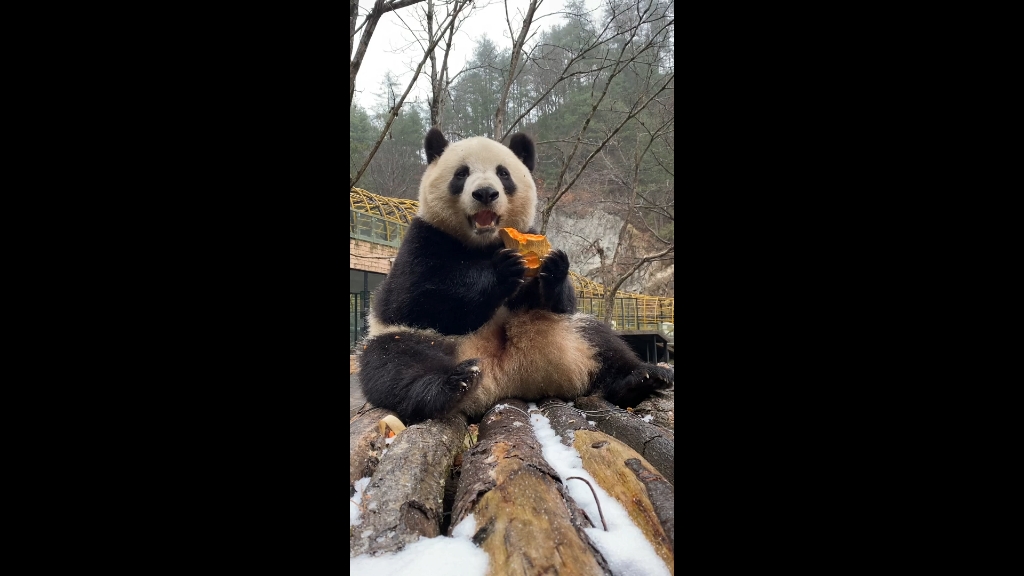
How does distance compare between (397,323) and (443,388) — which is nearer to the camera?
(443,388)

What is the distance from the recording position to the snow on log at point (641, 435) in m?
1.26

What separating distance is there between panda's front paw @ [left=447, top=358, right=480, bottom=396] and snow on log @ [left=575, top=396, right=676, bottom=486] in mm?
436

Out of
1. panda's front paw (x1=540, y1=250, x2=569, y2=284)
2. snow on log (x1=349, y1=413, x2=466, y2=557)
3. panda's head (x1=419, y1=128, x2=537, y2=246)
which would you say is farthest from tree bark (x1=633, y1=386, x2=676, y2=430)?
panda's head (x1=419, y1=128, x2=537, y2=246)

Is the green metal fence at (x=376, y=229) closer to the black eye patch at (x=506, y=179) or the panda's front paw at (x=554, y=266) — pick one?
the black eye patch at (x=506, y=179)

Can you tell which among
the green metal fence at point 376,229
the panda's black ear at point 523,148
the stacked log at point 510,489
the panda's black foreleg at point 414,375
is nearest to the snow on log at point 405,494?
the stacked log at point 510,489

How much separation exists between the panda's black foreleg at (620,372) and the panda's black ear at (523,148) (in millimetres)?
774

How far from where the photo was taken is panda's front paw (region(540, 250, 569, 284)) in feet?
6.12

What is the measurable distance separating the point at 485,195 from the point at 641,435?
96 cm

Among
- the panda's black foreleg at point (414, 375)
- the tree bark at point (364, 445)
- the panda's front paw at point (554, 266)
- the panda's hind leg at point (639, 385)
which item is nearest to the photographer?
the tree bark at point (364, 445)
